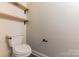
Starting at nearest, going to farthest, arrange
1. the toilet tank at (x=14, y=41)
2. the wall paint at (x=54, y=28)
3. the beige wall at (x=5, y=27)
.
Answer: the beige wall at (x=5, y=27) < the toilet tank at (x=14, y=41) < the wall paint at (x=54, y=28)

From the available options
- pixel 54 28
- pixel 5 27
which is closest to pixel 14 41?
pixel 5 27

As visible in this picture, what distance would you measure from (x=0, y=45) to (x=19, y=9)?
108 cm

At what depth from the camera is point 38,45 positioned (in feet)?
10.5

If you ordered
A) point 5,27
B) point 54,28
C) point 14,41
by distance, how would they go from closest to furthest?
point 5,27
point 14,41
point 54,28

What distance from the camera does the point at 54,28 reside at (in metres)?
3.02

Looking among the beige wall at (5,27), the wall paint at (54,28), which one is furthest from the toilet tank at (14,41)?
the wall paint at (54,28)

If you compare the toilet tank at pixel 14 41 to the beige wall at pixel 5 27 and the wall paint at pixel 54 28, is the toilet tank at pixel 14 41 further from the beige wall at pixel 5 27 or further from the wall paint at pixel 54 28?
the wall paint at pixel 54 28

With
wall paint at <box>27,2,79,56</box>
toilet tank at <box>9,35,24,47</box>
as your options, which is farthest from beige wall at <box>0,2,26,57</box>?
wall paint at <box>27,2,79,56</box>

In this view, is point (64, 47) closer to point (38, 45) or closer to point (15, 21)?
point (38, 45)

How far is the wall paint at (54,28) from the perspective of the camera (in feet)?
9.39

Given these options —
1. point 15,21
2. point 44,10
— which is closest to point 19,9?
point 15,21

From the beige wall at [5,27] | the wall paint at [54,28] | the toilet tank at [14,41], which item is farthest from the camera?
the wall paint at [54,28]

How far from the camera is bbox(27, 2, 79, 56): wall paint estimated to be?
113 inches

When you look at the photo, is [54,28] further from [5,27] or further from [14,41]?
[5,27]
